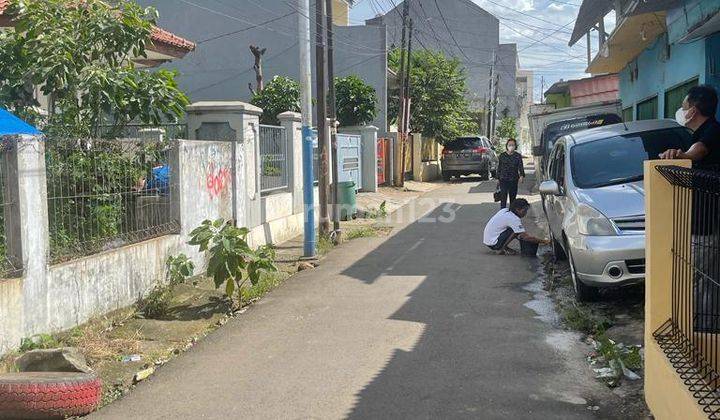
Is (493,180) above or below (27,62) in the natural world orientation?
below

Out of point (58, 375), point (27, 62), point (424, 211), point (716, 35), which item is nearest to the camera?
point (58, 375)

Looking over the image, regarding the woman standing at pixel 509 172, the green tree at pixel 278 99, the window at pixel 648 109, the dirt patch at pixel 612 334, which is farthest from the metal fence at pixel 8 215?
the green tree at pixel 278 99

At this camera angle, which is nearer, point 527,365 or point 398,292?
point 527,365

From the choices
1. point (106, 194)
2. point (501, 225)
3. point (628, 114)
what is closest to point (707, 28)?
point (501, 225)

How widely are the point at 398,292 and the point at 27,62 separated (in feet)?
16.4

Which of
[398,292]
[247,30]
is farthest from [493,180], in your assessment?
[398,292]

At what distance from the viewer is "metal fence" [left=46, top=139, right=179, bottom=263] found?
691 cm

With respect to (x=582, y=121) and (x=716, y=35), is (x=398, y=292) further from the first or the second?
(x=582, y=121)

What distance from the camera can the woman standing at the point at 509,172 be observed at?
14.5 m

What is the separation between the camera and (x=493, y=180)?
2947cm

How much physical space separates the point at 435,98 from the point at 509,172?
680 inches

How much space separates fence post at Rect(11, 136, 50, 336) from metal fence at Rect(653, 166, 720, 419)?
4.97m

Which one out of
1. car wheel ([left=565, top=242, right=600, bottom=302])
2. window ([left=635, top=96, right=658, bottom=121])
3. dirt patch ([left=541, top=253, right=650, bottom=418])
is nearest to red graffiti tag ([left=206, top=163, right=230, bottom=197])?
dirt patch ([left=541, top=253, right=650, bottom=418])

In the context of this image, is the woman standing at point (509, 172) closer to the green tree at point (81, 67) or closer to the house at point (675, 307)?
the green tree at point (81, 67)
